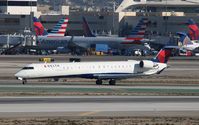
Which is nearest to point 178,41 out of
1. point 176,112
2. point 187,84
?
point 187,84

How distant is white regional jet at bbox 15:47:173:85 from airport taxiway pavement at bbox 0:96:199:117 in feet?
64.5

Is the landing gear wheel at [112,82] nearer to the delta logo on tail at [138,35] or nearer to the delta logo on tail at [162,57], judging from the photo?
the delta logo on tail at [162,57]

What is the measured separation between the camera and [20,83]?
85562mm

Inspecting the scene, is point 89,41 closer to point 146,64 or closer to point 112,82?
point 146,64

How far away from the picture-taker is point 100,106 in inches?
2351

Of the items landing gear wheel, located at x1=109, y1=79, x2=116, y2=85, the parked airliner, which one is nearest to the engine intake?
landing gear wheel, located at x1=109, y1=79, x2=116, y2=85

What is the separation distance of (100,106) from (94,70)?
29137 millimetres

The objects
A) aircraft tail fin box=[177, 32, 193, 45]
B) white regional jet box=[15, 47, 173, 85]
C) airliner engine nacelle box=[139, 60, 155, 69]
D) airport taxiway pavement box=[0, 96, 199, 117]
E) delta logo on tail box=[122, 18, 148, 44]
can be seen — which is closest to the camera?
airport taxiway pavement box=[0, 96, 199, 117]

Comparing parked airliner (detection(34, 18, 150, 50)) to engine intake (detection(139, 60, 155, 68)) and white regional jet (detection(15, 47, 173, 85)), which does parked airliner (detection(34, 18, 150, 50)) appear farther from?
engine intake (detection(139, 60, 155, 68))

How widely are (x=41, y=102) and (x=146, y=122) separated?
12.9 meters

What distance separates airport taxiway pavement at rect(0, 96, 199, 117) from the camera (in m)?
55.9

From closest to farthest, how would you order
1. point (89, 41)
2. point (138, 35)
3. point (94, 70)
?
1. point (94, 70)
2. point (89, 41)
3. point (138, 35)

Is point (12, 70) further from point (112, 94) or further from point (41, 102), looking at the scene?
point (41, 102)

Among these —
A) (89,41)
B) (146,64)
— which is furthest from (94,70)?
(89,41)
